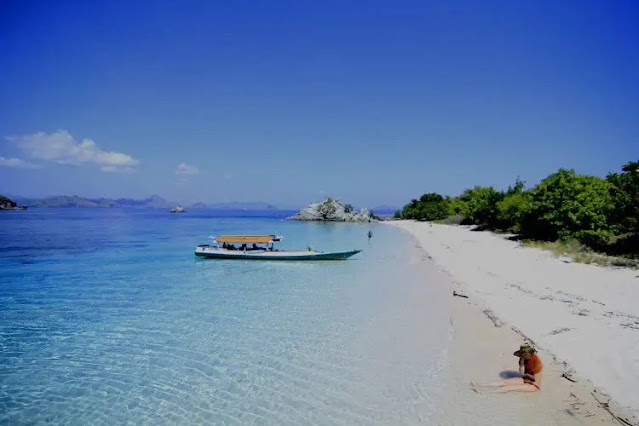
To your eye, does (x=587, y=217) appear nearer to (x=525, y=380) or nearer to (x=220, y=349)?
(x=525, y=380)

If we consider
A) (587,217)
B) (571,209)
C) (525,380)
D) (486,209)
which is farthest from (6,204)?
(525,380)

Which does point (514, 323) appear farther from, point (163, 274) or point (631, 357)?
point (163, 274)

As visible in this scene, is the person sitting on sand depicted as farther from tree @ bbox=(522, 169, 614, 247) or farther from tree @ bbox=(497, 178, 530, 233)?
tree @ bbox=(497, 178, 530, 233)

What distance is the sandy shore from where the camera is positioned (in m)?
8.28

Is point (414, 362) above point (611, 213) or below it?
below

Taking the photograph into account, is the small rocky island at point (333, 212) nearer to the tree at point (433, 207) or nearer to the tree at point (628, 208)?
the tree at point (433, 207)

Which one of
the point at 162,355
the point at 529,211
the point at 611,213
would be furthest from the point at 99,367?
the point at 529,211

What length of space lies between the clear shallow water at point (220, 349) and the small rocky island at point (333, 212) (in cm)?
9337

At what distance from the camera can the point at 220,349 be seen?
12531 millimetres

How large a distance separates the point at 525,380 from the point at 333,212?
361 feet

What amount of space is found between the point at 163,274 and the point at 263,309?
11.8 metres

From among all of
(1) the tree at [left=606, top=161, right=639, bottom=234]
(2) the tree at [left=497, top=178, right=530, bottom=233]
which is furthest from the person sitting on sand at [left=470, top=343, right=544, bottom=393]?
(2) the tree at [left=497, top=178, right=530, bottom=233]

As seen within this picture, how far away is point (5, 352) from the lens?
1238cm

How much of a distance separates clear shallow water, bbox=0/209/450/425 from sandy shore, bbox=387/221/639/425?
2.84 ft
